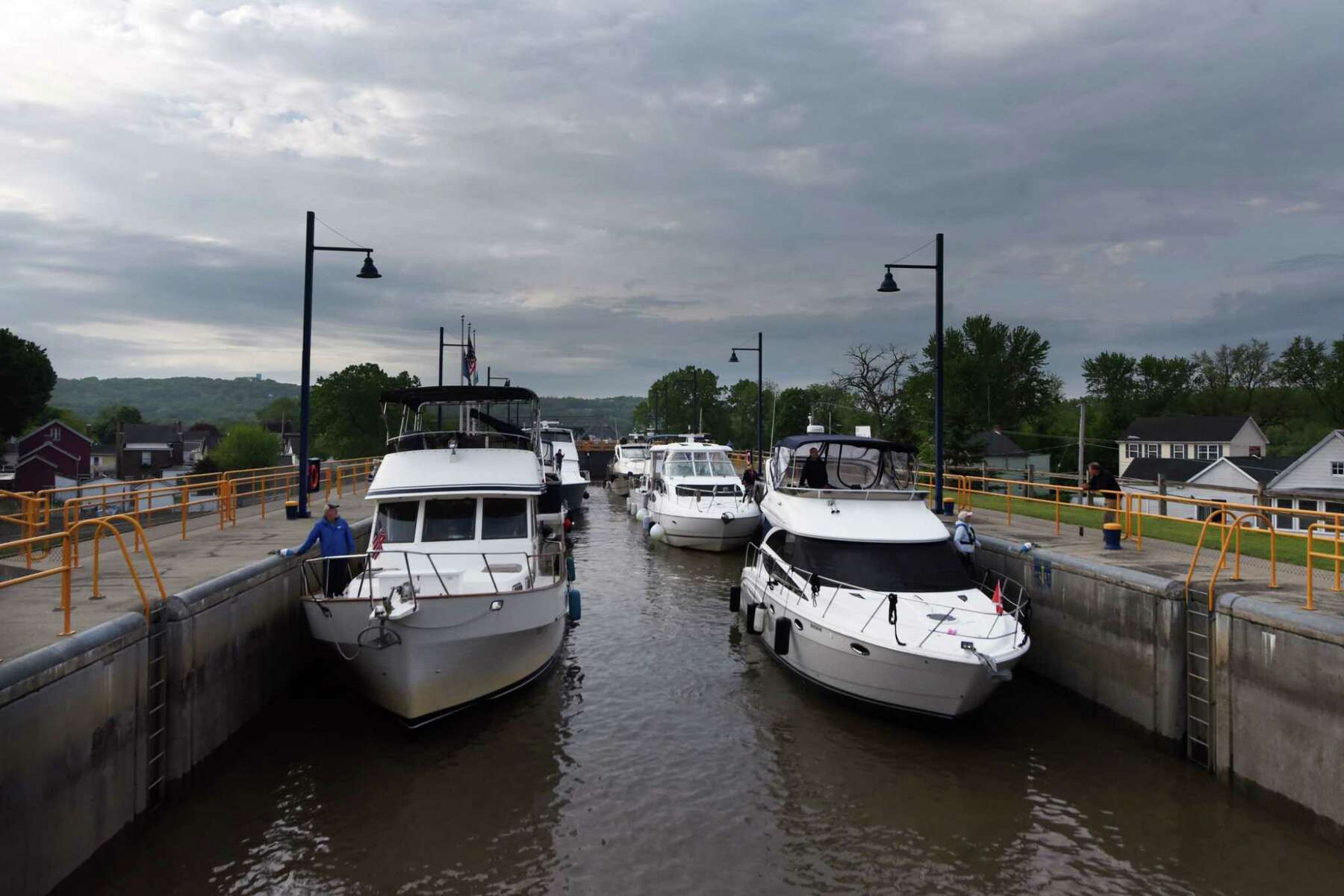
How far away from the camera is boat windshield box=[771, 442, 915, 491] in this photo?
16375mm

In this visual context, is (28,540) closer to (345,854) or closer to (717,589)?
(345,854)

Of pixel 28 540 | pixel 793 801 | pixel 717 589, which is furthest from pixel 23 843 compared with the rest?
pixel 717 589

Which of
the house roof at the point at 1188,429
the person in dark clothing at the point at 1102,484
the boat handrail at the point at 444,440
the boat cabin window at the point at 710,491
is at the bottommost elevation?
the boat cabin window at the point at 710,491

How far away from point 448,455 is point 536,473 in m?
1.51

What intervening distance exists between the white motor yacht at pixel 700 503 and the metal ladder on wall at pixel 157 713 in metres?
17.5

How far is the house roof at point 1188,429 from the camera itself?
6569cm

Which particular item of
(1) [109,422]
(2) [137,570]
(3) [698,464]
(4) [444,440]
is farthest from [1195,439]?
(1) [109,422]

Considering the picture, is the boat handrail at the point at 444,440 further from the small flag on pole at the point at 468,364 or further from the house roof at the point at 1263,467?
the house roof at the point at 1263,467

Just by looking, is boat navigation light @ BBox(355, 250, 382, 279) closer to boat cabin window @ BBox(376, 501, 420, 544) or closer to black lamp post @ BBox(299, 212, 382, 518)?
black lamp post @ BBox(299, 212, 382, 518)

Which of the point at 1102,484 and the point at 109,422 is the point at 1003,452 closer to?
the point at 1102,484

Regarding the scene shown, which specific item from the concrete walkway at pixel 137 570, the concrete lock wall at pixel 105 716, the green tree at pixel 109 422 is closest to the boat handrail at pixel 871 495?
the concrete walkway at pixel 137 570

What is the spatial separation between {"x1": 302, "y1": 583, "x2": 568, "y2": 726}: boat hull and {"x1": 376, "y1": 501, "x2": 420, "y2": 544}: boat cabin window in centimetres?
214

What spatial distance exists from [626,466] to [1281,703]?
41305 mm

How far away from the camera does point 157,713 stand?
27.3ft
